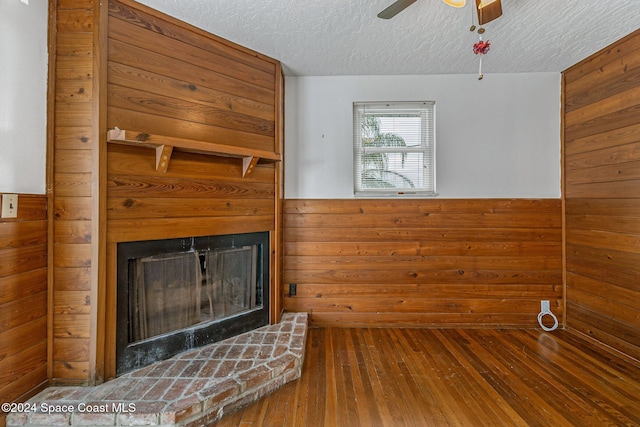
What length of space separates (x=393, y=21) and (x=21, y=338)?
2.86 meters

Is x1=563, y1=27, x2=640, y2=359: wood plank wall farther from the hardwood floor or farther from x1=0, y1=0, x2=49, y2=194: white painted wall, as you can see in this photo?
x1=0, y1=0, x2=49, y2=194: white painted wall

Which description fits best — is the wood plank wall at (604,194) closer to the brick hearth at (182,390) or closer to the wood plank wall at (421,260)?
the wood plank wall at (421,260)

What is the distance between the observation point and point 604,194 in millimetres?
2232

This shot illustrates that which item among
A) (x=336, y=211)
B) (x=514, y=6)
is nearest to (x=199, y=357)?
(x=336, y=211)

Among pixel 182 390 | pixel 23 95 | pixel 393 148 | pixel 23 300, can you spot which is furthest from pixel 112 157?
pixel 393 148

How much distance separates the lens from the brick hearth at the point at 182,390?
137 cm

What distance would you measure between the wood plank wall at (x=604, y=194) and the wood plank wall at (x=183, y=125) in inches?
105

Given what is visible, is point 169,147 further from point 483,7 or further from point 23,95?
point 483,7

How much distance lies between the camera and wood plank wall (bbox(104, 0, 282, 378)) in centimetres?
165

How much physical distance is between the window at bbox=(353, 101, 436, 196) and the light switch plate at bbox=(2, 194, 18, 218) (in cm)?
228

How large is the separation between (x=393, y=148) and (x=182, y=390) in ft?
8.10

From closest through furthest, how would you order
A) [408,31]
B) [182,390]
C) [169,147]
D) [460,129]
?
[182,390] < [169,147] < [408,31] < [460,129]

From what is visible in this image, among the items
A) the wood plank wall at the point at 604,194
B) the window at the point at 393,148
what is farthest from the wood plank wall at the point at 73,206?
the wood plank wall at the point at 604,194

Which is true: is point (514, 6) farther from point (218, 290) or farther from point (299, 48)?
point (218, 290)
